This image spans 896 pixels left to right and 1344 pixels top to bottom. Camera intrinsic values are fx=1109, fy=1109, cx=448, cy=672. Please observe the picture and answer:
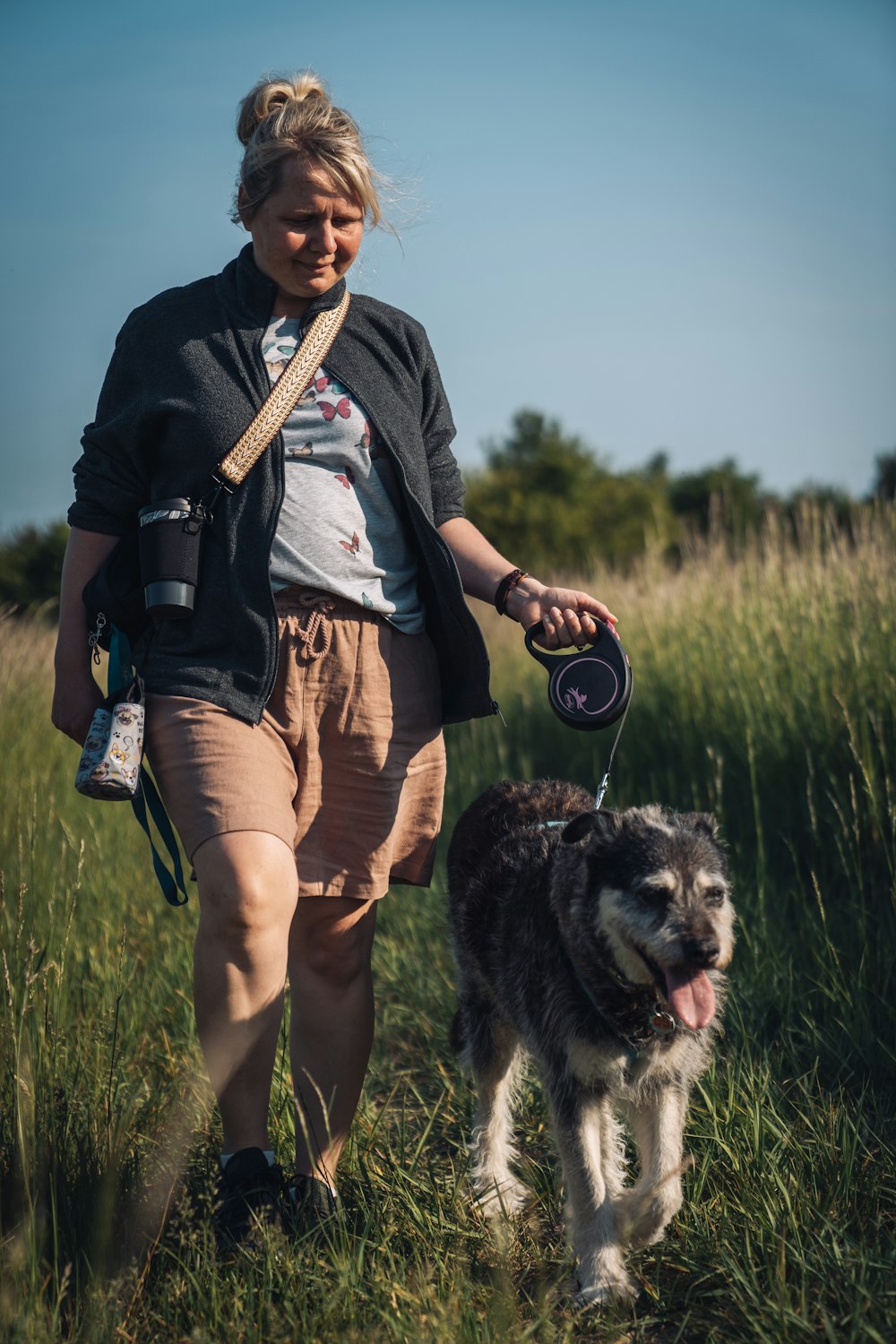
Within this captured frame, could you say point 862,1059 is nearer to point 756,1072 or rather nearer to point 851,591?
point 756,1072

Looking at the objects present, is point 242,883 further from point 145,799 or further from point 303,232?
point 303,232

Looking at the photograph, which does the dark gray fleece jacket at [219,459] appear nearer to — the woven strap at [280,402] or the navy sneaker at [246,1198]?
the woven strap at [280,402]

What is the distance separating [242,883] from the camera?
2.48 meters

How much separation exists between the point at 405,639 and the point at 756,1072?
1.73 m

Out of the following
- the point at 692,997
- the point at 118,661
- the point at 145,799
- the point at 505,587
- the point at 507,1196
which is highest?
the point at 505,587

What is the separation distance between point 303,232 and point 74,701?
1.33 metres

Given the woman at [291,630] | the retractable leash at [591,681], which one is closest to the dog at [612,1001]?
the retractable leash at [591,681]

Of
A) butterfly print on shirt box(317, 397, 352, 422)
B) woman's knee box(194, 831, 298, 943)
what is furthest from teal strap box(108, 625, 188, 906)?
butterfly print on shirt box(317, 397, 352, 422)

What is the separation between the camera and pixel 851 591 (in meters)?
5.67

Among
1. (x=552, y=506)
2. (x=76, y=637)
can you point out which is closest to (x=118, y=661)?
(x=76, y=637)

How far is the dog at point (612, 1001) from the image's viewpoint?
8.72ft

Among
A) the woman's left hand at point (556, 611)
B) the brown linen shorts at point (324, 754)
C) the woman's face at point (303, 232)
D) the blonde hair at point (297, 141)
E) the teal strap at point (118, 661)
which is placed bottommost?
the brown linen shorts at point (324, 754)

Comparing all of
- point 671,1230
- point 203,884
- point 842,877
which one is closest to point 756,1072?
point 671,1230

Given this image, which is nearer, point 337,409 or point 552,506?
point 337,409
